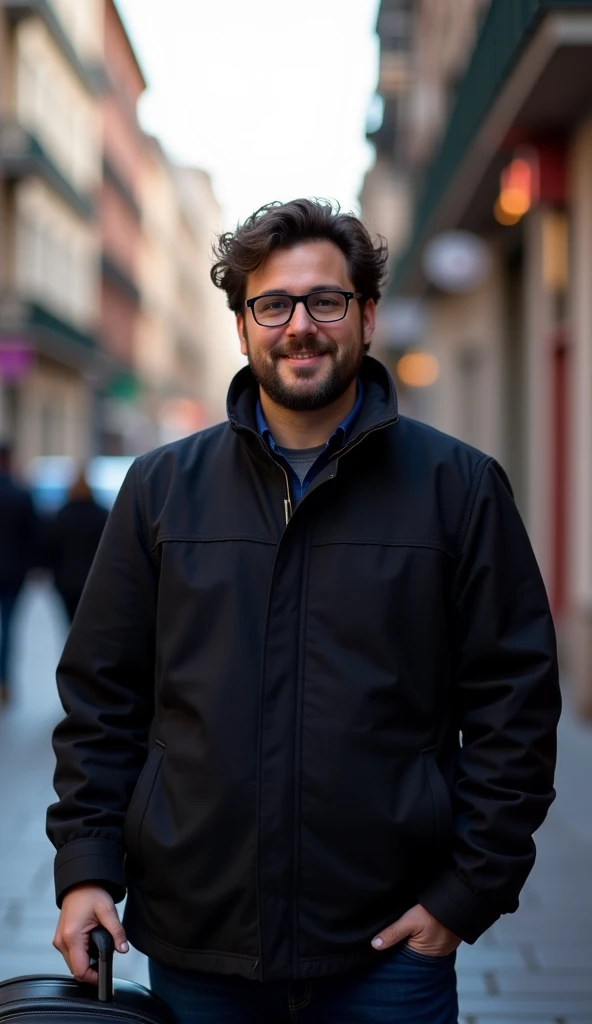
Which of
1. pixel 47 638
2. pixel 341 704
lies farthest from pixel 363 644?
pixel 47 638

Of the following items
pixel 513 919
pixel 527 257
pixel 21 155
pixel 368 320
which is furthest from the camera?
pixel 21 155

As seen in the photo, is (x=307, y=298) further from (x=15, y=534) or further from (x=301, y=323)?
(x=15, y=534)

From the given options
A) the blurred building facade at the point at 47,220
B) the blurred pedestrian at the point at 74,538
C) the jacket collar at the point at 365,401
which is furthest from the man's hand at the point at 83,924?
the blurred building facade at the point at 47,220

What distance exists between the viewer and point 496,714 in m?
2.19

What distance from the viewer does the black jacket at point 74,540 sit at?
30.5 feet

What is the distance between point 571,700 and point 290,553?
7427mm

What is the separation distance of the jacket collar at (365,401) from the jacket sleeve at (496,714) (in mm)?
193

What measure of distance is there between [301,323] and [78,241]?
38.8 m

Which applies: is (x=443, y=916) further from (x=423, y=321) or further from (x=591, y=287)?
(x=423, y=321)

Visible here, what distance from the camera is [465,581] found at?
2.24 meters

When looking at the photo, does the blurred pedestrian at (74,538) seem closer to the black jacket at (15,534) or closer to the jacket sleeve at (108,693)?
the black jacket at (15,534)

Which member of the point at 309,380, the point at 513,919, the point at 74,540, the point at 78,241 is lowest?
the point at 513,919

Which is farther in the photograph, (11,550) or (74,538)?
(11,550)

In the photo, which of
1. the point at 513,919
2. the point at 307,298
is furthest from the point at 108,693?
the point at 513,919
